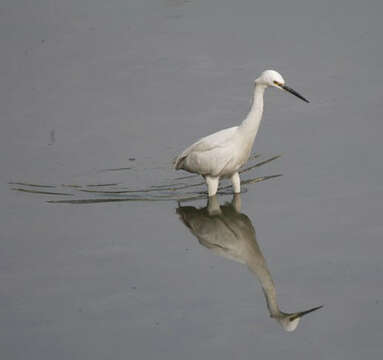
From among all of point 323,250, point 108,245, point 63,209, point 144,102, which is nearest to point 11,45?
point 144,102

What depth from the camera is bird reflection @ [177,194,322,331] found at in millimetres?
8172

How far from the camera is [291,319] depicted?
25.2 feet

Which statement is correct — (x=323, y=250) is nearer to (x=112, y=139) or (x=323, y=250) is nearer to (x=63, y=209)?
(x=63, y=209)

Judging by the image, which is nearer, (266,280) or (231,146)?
(266,280)

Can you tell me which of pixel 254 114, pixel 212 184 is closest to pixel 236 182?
pixel 212 184

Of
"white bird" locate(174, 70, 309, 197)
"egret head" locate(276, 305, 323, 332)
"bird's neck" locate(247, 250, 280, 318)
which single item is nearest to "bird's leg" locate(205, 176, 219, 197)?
"white bird" locate(174, 70, 309, 197)

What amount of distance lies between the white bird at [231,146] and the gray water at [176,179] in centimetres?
38

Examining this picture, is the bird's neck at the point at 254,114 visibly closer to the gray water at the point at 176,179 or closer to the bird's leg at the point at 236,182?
the bird's leg at the point at 236,182

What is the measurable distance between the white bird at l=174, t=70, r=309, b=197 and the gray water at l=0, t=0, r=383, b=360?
38 centimetres

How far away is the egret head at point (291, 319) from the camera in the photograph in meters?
7.58

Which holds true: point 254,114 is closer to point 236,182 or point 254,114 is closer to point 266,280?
point 236,182

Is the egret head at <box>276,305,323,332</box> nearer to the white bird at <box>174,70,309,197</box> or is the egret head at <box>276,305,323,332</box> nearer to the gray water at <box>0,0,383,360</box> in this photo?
the gray water at <box>0,0,383,360</box>

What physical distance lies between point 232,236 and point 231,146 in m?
1.02

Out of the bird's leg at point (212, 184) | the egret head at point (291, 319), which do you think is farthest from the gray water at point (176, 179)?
the bird's leg at point (212, 184)
